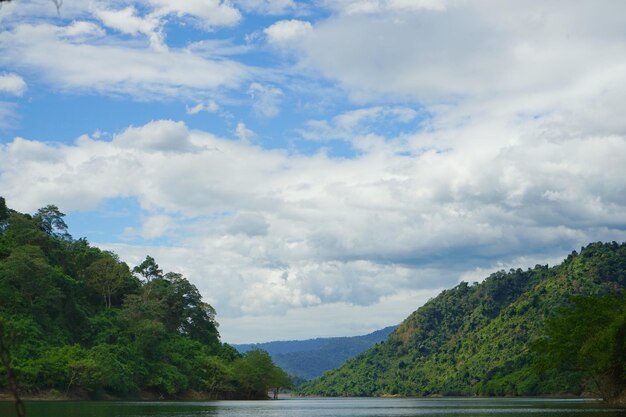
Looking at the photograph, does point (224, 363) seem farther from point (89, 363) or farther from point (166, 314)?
point (89, 363)

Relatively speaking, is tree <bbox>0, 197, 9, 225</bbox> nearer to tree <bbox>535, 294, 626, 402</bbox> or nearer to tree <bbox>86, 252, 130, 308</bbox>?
tree <bbox>86, 252, 130, 308</bbox>

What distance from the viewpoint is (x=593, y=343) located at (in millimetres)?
84562

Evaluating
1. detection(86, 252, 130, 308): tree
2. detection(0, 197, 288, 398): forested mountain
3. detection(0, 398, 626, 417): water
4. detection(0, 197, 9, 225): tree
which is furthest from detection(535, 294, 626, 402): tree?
detection(0, 197, 9, 225): tree

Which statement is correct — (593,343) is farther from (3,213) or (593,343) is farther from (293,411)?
(3,213)

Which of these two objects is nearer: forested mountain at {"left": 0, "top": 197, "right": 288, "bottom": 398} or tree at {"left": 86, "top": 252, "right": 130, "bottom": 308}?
forested mountain at {"left": 0, "top": 197, "right": 288, "bottom": 398}

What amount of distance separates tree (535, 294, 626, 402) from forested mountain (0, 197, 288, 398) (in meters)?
74.6

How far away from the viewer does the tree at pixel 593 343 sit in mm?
82000

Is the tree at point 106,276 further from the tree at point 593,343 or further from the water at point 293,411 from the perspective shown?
the tree at point 593,343

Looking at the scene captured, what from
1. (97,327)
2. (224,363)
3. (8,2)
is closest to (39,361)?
(97,327)

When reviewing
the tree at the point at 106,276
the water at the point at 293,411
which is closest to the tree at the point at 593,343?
the water at the point at 293,411

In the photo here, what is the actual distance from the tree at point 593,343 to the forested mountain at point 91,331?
74.6 metres

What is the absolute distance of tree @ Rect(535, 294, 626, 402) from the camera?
8200 cm

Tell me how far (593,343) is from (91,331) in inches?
4285

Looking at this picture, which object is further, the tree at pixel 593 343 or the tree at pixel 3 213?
the tree at pixel 3 213
